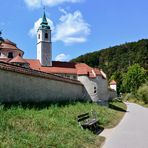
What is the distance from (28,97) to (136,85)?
269ft

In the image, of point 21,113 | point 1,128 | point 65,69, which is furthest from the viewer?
point 65,69

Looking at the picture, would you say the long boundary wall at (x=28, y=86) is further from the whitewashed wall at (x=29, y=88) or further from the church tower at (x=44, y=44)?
the church tower at (x=44, y=44)

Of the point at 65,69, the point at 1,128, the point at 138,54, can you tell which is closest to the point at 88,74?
the point at 65,69

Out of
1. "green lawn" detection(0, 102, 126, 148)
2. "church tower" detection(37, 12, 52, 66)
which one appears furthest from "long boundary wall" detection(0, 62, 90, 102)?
Result: "church tower" detection(37, 12, 52, 66)

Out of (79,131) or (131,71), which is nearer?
(79,131)

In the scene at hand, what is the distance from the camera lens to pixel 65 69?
56438 millimetres

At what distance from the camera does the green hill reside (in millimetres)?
145512

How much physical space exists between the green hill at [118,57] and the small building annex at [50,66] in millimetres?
76538

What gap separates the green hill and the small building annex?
76538 millimetres

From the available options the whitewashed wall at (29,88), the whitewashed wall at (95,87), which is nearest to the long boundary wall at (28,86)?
the whitewashed wall at (29,88)

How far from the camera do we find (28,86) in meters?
21.6

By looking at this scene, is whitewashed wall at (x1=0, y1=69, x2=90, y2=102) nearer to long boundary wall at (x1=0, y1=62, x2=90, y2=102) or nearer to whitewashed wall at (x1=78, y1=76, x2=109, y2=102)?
long boundary wall at (x1=0, y1=62, x2=90, y2=102)

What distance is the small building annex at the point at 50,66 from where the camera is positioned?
49438 millimetres

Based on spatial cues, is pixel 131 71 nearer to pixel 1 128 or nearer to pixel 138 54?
pixel 138 54
